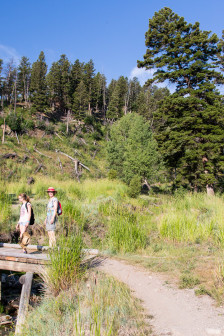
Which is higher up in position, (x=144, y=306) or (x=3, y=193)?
(x=3, y=193)

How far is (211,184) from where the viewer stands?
1622cm

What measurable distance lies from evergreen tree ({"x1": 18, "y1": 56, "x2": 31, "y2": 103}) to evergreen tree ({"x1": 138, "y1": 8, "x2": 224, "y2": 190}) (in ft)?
139

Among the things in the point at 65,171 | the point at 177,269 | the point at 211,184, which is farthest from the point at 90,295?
the point at 65,171

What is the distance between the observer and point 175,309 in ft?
13.1

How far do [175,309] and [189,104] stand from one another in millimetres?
14667

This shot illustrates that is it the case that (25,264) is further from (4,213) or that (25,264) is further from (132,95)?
(132,95)

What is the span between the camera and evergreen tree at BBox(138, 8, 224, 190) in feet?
54.1

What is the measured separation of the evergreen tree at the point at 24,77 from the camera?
184 feet

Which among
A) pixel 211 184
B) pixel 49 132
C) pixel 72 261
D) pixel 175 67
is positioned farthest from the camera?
pixel 49 132

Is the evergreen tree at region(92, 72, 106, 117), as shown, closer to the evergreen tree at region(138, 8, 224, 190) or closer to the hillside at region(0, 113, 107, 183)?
the hillside at region(0, 113, 107, 183)

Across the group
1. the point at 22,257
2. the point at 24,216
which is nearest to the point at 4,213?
the point at 24,216

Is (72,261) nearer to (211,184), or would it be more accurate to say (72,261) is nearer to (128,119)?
(211,184)

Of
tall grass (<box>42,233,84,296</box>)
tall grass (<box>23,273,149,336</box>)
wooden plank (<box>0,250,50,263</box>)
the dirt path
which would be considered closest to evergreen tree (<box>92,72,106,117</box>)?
wooden plank (<box>0,250,50,263</box>)

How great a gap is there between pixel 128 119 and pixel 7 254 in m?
30.1
